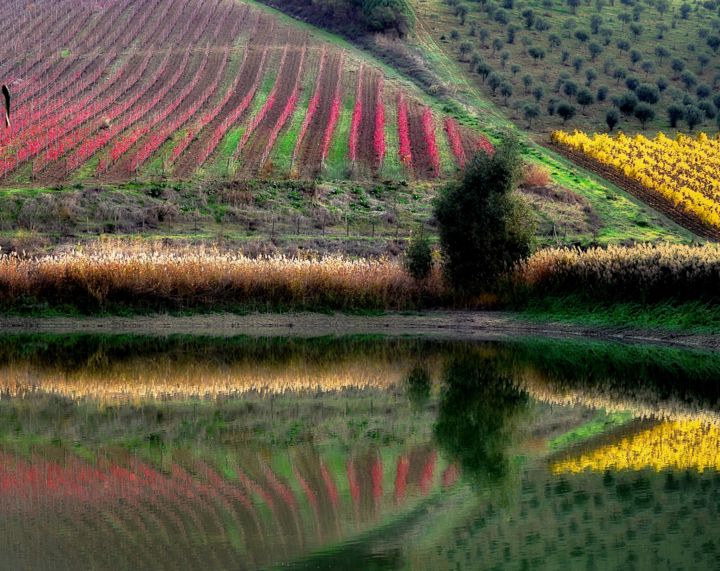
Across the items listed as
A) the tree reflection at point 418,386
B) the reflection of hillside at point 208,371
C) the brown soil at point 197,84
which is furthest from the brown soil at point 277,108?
the tree reflection at point 418,386

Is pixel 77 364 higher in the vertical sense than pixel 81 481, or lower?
lower

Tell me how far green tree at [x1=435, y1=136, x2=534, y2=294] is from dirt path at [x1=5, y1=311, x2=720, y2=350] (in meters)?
1.51

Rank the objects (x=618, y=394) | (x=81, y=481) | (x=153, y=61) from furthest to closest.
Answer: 1. (x=153, y=61)
2. (x=618, y=394)
3. (x=81, y=481)

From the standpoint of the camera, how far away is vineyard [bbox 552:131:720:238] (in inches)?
2307

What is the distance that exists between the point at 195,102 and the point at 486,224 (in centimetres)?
3412

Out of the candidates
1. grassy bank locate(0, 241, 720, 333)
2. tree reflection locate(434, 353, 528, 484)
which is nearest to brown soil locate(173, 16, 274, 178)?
grassy bank locate(0, 241, 720, 333)

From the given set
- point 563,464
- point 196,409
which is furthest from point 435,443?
point 196,409

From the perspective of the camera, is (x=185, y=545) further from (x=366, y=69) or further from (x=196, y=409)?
(x=366, y=69)

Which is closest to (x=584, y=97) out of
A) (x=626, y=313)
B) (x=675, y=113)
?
(x=675, y=113)

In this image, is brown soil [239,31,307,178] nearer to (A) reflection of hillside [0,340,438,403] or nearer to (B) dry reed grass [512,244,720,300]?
(B) dry reed grass [512,244,720,300]

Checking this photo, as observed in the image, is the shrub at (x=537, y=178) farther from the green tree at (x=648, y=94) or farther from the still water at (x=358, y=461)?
the still water at (x=358, y=461)

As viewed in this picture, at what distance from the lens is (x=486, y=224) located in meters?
38.7

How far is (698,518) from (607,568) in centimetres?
238

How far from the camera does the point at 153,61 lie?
7662 centimetres
